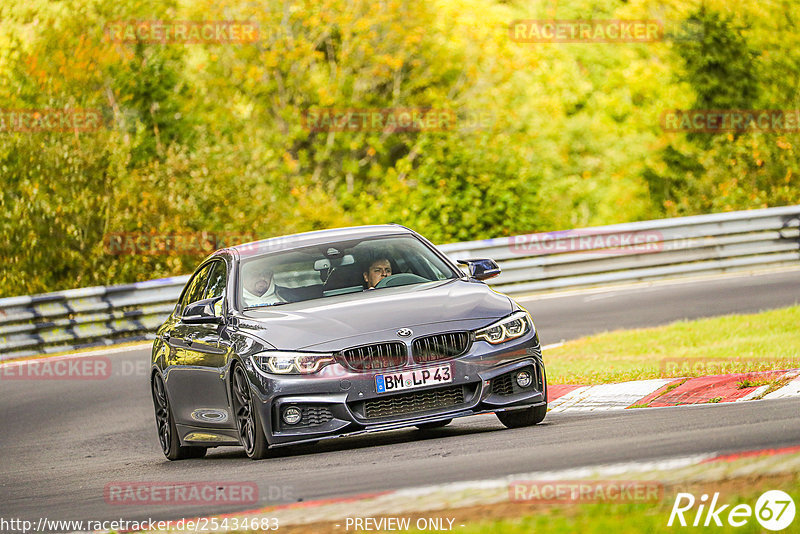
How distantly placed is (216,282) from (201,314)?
34.7 inches

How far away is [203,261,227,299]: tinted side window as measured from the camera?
10964mm

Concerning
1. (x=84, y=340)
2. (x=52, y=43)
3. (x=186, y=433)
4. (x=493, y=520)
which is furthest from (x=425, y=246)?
(x=52, y=43)

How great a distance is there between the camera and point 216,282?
36.8 ft

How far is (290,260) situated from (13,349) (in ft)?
37.8

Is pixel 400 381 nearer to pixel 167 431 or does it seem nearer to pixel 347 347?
pixel 347 347

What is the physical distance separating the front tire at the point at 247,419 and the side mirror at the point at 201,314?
62 centimetres

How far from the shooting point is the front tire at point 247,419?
31.0 feet

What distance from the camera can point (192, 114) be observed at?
40094 millimetres
